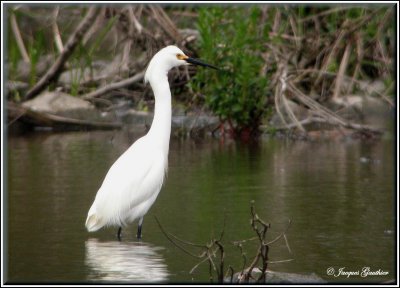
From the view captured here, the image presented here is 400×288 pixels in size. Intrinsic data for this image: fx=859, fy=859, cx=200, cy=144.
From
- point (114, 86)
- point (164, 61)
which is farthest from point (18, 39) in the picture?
point (164, 61)

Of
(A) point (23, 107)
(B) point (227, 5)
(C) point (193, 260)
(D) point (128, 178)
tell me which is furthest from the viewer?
(A) point (23, 107)

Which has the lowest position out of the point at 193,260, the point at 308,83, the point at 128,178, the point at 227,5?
the point at 193,260

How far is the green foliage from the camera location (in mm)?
12734

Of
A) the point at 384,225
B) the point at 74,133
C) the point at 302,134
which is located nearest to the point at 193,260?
the point at 384,225

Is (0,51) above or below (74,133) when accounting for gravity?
above

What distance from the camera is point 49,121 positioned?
47.2 feet

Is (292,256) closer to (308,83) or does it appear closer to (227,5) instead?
(227,5)

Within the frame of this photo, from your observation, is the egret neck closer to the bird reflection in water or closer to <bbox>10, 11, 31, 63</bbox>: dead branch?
the bird reflection in water

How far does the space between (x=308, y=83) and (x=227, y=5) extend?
2623 mm

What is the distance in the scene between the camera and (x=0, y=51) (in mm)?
9234

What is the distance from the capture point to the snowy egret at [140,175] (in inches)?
270

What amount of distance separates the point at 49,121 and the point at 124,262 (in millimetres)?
8485

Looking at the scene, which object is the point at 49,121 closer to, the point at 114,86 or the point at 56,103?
the point at 56,103

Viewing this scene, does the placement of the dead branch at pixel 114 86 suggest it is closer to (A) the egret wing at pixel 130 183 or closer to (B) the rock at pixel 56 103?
(B) the rock at pixel 56 103
